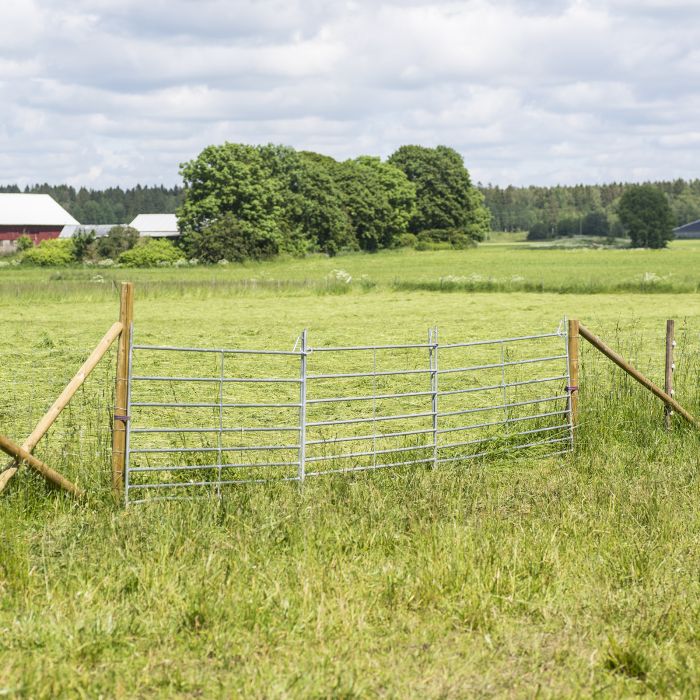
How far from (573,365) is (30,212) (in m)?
115

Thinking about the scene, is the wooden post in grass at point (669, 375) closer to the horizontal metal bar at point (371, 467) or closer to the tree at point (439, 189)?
the horizontal metal bar at point (371, 467)

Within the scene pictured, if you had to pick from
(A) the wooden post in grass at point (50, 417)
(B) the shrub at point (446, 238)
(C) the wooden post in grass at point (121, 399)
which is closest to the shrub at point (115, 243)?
(B) the shrub at point (446, 238)

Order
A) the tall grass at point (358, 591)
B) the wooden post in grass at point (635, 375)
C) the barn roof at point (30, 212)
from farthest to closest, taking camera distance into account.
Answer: the barn roof at point (30, 212) < the wooden post in grass at point (635, 375) < the tall grass at point (358, 591)

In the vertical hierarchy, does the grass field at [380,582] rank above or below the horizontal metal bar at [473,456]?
below

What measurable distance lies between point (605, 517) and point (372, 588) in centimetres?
244

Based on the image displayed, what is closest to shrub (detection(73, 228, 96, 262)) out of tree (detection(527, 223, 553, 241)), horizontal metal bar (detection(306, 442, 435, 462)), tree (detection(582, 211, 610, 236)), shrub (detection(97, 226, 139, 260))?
shrub (detection(97, 226, 139, 260))

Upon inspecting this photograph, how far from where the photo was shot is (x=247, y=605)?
6043mm

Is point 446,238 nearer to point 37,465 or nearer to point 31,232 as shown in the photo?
point 31,232

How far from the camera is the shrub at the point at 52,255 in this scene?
2889 inches

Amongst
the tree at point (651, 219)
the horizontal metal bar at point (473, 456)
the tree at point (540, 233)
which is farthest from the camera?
the tree at point (540, 233)

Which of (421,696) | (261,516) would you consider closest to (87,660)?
(421,696)

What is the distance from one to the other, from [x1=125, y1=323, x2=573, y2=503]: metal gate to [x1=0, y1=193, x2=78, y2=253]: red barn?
100583mm

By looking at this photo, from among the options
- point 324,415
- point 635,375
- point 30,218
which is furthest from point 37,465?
point 30,218

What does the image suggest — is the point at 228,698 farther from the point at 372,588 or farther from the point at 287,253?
the point at 287,253
